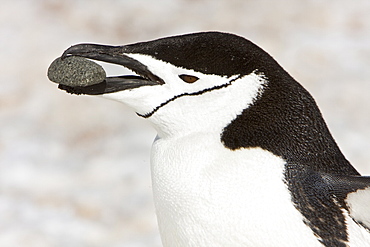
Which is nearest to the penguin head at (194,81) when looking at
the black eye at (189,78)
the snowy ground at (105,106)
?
the black eye at (189,78)

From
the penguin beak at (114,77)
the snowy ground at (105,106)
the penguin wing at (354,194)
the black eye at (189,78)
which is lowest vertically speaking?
the penguin wing at (354,194)

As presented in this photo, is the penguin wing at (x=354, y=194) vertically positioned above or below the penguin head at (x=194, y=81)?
below

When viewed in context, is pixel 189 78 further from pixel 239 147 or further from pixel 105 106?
pixel 105 106

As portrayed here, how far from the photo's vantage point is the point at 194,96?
1.43m

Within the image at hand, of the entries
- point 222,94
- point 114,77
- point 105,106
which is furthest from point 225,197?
point 105,106

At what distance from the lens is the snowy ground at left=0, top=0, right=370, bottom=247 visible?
296cm

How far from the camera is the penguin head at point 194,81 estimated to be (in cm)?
143

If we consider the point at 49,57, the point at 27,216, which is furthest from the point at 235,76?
the point at 49,57

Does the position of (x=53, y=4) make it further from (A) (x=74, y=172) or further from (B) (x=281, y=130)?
(B) (x=281, y=130)

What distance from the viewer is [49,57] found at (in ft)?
13.5

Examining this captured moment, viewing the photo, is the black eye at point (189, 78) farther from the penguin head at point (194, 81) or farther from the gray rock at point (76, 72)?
the gray rock at point (76, 72)

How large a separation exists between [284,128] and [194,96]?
0.20m

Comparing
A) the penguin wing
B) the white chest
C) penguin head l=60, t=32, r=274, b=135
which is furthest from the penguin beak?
the penguin wing

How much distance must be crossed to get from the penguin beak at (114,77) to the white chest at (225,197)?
0.15 meters
